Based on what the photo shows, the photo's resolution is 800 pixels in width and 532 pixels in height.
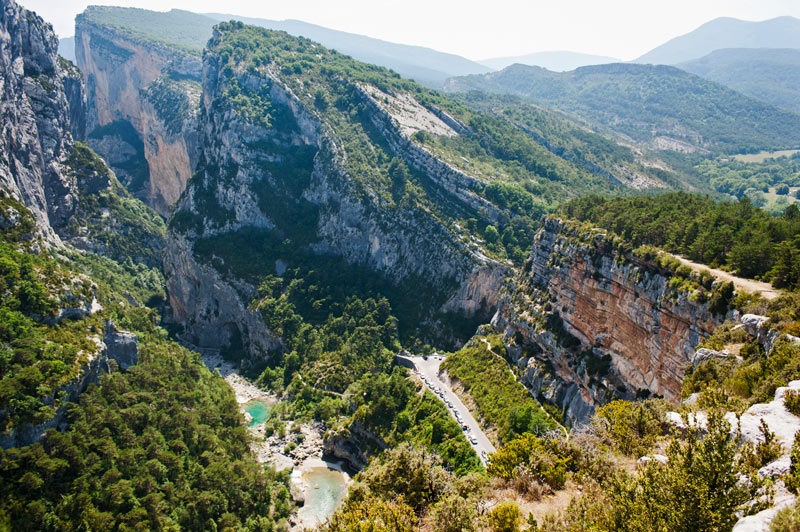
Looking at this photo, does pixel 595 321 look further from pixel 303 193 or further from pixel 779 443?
pixel 303 193

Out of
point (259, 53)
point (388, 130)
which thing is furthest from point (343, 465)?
point (259, 53)

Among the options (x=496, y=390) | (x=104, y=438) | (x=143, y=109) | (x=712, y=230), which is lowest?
(x=104, y=438)


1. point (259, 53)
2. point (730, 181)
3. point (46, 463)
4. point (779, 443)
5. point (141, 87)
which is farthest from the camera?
point (141, 87)

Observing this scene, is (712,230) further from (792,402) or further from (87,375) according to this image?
(87,375)

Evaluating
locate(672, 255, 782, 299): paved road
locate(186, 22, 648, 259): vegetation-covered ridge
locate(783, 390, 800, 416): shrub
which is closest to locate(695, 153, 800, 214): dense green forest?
locate(186, 22, 648, 259): vegetation-covered ridge

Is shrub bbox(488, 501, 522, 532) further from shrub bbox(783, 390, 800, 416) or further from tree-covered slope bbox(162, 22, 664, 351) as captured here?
tree-covered slope bbox(162, 22, 664, 351)

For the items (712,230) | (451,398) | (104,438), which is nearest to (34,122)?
(104,438)
